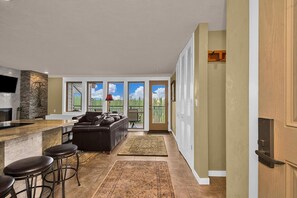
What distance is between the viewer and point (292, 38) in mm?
741

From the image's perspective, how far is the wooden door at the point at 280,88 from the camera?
0.74 meters

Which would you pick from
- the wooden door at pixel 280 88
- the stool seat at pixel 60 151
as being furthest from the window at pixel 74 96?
the wooden door at pixel 280 88

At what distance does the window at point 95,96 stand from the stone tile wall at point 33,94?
183 centimetres

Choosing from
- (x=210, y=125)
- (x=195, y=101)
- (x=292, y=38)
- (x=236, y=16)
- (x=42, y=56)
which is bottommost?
(x=210, y=125)

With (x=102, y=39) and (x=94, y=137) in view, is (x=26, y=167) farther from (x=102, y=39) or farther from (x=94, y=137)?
(x=94, y=137)

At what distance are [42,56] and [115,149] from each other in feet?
10.1

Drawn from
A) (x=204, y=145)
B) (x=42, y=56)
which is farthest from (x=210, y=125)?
(x=42, y=56)

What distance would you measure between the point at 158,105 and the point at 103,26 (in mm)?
5233

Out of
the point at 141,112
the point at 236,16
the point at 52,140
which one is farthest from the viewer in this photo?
the point at 141,112

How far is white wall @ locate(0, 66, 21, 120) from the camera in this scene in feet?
18.9

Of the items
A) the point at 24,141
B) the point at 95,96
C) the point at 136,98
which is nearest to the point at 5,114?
the point at 95,96

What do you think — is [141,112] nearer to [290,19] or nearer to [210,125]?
[210,125]

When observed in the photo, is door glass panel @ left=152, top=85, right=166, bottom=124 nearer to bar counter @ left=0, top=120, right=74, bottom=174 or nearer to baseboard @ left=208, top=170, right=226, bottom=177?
baseboard @ left=208, top=170, right=226, bottom=177

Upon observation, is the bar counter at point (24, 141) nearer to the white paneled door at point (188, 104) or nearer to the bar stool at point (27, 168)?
the bar stool at point (27, 168)
